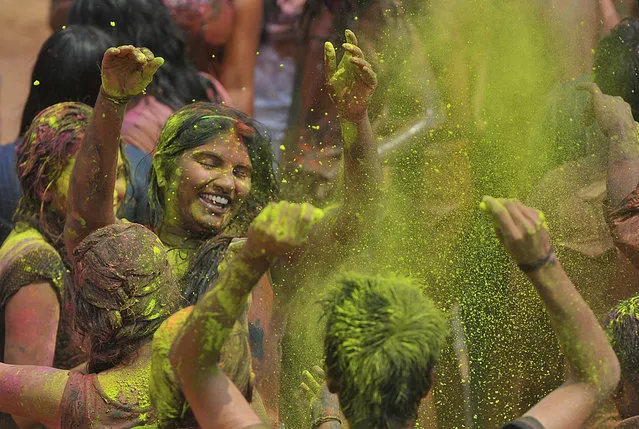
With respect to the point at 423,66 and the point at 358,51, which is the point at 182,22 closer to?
the point at 423,66

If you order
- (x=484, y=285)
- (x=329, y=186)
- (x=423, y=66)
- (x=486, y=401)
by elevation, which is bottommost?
(x=486, y=401)

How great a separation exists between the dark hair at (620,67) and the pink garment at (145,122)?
1.59 m

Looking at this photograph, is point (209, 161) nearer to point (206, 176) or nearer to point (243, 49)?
point (206, 176)

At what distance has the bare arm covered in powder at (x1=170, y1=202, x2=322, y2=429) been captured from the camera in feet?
6.91

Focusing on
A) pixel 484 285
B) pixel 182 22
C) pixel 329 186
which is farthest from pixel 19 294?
pixel 182 22

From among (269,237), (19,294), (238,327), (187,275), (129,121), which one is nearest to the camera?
(269,237)

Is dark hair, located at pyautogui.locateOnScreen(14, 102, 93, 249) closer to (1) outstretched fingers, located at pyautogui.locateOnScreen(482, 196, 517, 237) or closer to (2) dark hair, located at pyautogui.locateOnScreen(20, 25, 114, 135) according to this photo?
(2) dark hair, located at pyautogui.locateOnScreen(20, 25, 114, 135)

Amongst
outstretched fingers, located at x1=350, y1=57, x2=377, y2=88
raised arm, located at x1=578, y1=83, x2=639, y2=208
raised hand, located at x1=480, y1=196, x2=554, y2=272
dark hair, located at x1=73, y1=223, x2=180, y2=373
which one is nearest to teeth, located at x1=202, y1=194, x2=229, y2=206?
outstretched fingers, located at x1=350, y1=57, x2=377, y2=88

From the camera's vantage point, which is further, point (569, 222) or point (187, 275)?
point (569, 222)

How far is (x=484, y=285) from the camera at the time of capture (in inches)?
144

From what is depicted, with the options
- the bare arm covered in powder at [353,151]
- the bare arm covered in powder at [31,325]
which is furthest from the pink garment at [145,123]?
the bare arm covered in powder at [353,151]

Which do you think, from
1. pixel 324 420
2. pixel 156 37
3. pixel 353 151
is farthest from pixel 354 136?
pixel 156 37

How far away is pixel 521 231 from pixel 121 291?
89 cm

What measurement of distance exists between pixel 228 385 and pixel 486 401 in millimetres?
1582
